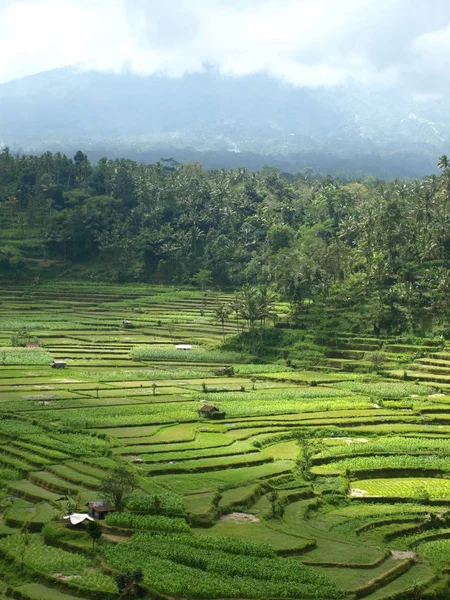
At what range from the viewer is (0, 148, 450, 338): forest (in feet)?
255

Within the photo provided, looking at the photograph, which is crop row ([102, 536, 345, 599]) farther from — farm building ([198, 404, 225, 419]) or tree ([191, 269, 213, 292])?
tree ([191, 269, 213, 292])

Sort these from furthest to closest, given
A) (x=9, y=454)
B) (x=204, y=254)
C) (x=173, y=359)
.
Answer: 1. (x=204, y=254)
2. (x=173, y=359)
3. (x=9, y=454)

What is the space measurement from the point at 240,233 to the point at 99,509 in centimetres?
7970

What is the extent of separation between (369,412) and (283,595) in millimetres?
27580

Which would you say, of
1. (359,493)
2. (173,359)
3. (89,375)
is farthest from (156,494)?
(173,359)

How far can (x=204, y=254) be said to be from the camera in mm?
101500

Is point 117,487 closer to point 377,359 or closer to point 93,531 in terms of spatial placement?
point 93,531

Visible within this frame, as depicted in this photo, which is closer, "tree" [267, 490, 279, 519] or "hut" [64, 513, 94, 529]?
"hut" [64, 513, 94, 529]

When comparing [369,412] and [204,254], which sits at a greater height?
[204,254]

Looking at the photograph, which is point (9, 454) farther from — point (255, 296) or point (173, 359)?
point (255, 296)

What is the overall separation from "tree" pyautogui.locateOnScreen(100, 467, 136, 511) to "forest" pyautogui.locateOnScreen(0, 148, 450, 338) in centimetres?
4349

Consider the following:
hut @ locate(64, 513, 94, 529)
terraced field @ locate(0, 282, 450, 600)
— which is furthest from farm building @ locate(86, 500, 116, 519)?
hut @ locate(64, 513, 94, 529)

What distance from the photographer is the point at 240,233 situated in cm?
10638

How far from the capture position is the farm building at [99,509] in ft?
92.8
